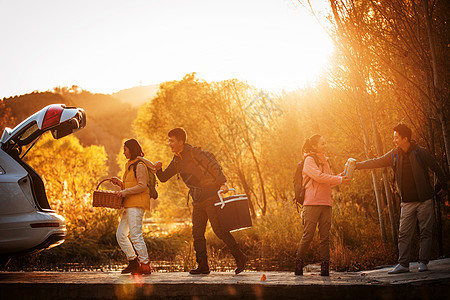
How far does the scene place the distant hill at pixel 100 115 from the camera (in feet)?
237

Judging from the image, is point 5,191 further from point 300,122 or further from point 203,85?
point 203,85

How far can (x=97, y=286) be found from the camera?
669 cm

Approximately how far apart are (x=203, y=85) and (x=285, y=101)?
→ 4866 mm

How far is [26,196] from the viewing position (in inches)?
289

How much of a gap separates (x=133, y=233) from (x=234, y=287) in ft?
6.58

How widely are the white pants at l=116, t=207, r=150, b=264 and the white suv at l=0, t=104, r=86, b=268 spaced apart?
862 mm

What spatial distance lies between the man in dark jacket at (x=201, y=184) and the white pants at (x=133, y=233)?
2.16ft

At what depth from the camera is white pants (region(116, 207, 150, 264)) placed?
25.0 ft

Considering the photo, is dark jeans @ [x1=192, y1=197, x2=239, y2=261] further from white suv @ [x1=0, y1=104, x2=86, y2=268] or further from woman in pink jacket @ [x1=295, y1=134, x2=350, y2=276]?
white suv @ [x1=0, y1=104, x2=86, y2=268]

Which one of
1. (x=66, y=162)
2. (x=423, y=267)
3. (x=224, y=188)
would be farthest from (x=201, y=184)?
(x=66, y=162)

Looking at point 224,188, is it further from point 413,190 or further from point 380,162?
point 413,190

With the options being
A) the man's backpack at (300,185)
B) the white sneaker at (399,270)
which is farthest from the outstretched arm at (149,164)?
the white sneaker at (399,270)

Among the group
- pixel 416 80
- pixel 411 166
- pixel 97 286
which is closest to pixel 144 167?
pixel 97 286

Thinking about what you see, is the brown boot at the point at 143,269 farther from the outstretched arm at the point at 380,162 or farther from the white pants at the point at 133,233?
the outstretched arm at the point at 380,162
